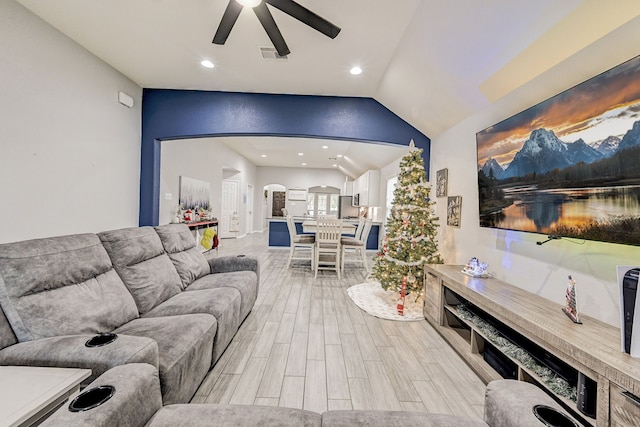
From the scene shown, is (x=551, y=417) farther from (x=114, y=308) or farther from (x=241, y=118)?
(x=241, y=118)

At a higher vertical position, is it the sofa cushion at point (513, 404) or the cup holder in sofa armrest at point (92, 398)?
the cup holder in sofa armrest at point (92, 398)

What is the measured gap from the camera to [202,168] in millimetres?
6602

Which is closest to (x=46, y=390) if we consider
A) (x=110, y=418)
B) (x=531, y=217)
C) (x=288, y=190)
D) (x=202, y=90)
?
(x=110, y=418)

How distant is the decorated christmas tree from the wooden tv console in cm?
40

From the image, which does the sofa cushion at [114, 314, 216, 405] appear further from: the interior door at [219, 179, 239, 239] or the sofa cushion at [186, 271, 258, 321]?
the interior door at [219, 179, 239, 239]

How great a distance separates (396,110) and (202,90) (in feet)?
9.61

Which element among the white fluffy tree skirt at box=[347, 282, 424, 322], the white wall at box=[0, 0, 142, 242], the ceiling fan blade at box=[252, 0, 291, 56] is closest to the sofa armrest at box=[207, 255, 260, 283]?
the white fluffy tree skirt at box=[347, 282, 424, 322]

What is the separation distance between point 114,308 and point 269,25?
7.49ft

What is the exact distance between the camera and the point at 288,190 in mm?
11625

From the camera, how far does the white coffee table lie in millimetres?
982

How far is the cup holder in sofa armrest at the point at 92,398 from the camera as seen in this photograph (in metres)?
0.86

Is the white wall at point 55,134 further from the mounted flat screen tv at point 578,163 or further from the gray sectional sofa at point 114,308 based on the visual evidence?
the mounted flat screen tv at point 578,163

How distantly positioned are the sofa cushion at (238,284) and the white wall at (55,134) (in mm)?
1625

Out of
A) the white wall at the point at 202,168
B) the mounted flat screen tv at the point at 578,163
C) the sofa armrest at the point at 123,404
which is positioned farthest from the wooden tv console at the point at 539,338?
the white wall at the point at 202,168
